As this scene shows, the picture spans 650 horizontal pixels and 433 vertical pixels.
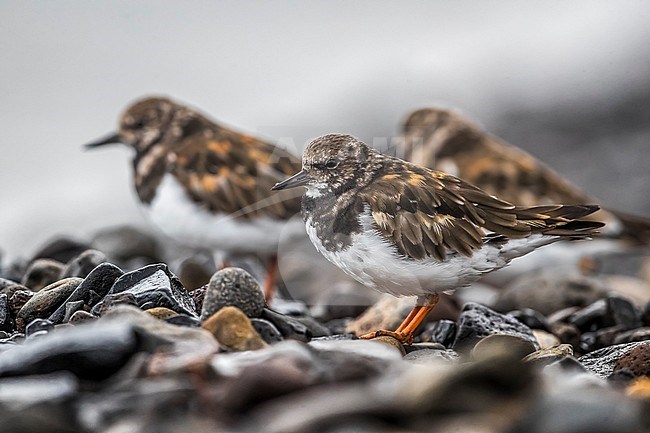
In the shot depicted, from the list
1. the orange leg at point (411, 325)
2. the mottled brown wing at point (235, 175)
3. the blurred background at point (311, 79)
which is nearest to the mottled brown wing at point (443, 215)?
the orange leg at point (411, 325)

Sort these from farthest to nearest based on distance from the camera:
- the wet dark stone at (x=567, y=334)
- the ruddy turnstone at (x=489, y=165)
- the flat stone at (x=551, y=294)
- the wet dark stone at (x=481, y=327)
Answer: the ruddy turnstone at (x=489, y=165)
the flat stone at (x=551, y=294)
the wet dark stone at (x=567, y=334)
the wet dark stone at (x=481, y=327)

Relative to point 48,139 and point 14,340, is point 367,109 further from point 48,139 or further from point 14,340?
point 14,340

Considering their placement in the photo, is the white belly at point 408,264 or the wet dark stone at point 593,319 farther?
the wet dark stone at point 593,319

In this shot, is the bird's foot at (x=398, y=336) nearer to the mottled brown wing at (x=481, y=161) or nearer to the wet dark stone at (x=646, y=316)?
the wet dark stone at (x=646, y=316)

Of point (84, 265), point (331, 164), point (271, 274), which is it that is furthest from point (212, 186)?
point (331, 164)

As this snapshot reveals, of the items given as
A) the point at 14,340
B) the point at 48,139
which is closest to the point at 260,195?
the point at 14,340

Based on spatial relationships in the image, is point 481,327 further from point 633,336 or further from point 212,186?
point 212,186
